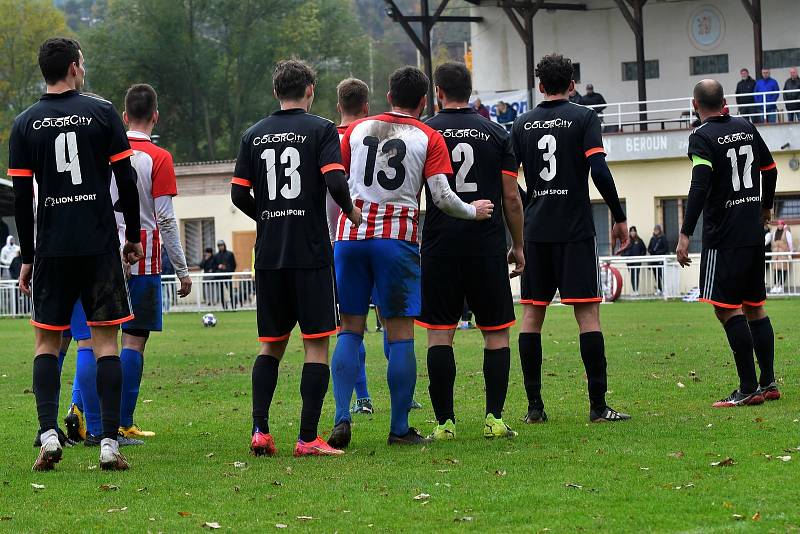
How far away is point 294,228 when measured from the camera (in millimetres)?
7910

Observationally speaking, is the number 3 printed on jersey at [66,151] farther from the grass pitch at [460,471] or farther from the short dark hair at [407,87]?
the short dark hair at [407,87]

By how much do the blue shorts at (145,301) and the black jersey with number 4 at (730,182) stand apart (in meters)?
3.89

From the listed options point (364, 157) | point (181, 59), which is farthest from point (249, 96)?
point (364, 157)

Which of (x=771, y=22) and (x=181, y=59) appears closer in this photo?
(x=771, y=22)

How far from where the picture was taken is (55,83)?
766 cm

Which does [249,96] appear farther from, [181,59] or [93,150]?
[93,150]

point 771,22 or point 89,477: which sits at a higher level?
point 771,22

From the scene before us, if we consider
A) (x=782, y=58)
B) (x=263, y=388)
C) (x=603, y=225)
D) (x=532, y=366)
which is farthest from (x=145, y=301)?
(x=782, y=58)

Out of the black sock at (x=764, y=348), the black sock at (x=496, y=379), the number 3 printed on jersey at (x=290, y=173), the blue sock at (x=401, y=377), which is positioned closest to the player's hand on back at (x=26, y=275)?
the number 3 printed on jersey at (x=290, y=173)

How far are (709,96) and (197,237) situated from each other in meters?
36.9

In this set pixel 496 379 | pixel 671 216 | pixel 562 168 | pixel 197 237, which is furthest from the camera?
pixel 197 237

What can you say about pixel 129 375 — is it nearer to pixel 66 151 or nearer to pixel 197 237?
pixel 66 151

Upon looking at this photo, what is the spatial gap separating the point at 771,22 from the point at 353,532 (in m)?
36.7

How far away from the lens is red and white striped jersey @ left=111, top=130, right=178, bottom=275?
8.93m
